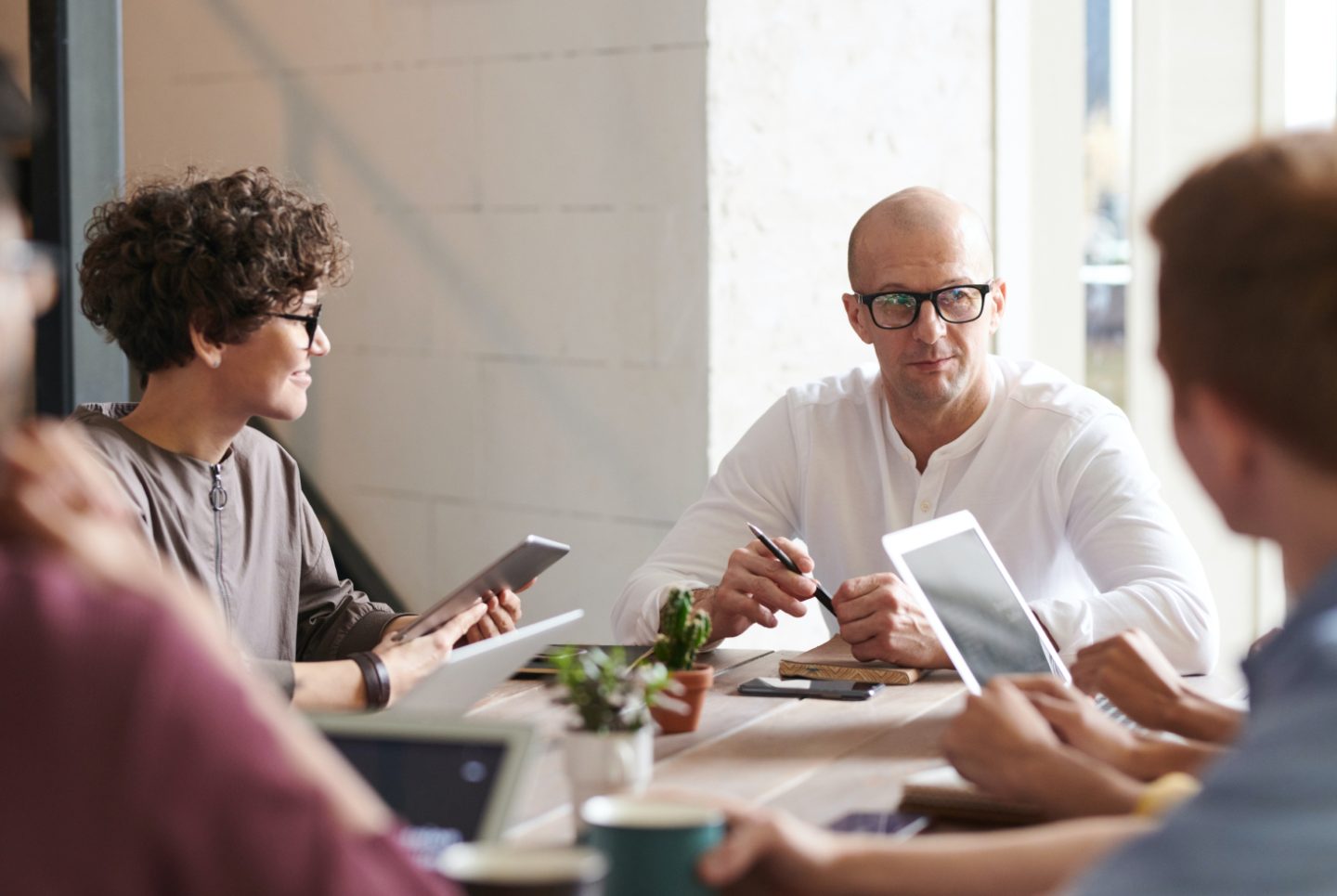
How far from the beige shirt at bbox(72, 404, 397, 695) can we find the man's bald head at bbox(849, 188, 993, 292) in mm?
1062

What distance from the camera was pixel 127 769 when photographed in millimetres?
792

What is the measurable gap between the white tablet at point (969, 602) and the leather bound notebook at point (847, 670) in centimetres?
18

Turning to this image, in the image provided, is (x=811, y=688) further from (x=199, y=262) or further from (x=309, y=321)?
(x=199, y=262)

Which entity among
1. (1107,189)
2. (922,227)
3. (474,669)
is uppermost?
(1107,189)

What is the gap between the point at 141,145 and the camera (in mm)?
4859

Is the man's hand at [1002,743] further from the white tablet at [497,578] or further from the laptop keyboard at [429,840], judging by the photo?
the white tablet at [497,578]

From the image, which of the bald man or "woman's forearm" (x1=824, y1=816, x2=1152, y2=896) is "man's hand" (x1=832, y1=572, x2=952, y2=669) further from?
"woman's forearm" (x1=824, y1=816, x2=1152, y2=896)

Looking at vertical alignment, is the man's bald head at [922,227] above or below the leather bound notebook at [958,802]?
above

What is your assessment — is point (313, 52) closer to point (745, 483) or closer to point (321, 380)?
point (321, 380)

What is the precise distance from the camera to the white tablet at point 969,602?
5.95 feet

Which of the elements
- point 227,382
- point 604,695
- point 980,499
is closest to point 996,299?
point 980,499

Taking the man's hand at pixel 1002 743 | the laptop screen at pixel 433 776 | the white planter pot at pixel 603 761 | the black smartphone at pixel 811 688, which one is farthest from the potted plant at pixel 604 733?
the black smartphone at pixel 811 688

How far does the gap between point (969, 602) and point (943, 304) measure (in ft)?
2.75

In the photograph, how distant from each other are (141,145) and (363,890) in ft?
14.7
